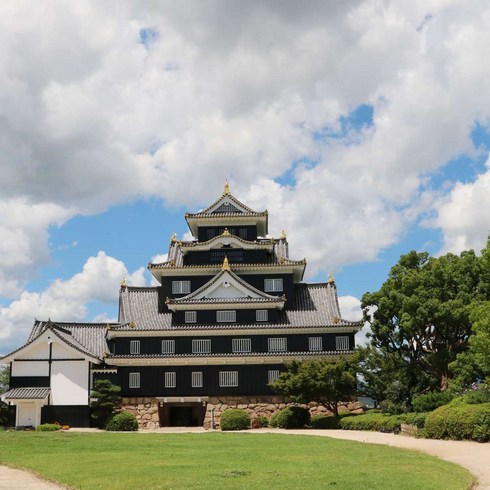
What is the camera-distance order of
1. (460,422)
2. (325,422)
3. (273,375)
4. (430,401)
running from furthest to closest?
(273,375) → (325,422) → (430,401) → (460,422)

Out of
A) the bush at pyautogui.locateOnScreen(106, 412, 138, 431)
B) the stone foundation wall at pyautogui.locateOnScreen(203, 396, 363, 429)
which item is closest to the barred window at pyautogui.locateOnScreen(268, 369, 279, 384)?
the stone foundation wall at pyautogui.locateOnScreen(203, 396, 363, 429)

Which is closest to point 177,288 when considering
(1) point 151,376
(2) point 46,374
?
(1) point 151,376

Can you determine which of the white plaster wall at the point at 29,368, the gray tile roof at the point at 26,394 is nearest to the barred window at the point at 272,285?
the white plaster wall at the point at 29,368

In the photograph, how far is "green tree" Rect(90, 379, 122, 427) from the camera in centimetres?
4669

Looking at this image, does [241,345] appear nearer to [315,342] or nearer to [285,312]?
[285,312]

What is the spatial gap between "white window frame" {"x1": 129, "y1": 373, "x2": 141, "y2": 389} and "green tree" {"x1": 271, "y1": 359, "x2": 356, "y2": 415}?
464 inches

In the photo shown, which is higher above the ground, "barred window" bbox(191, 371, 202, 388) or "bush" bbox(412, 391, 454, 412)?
"barred window" bbox(191, 371, 202, 388)

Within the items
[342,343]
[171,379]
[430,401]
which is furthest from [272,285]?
[430,401]

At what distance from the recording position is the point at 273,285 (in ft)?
181

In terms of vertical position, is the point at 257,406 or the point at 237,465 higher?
the point at 257,406

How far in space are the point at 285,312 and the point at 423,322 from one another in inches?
519

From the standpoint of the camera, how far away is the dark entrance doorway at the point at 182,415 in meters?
50.6

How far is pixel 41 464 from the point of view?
21.5 metres

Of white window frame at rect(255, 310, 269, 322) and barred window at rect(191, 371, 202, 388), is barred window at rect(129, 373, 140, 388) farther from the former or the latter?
white window frame at rect(255, 310, 269, 322)
